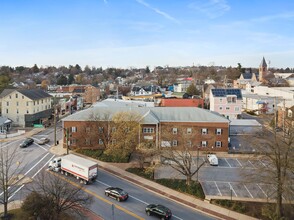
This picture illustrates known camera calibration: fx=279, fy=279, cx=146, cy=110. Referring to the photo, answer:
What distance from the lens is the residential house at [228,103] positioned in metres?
68.4

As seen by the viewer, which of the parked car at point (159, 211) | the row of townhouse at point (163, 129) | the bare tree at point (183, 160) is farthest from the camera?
the row of townhouse at point (163, 129)

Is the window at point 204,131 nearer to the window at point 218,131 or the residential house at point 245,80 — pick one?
the window at point 218,131

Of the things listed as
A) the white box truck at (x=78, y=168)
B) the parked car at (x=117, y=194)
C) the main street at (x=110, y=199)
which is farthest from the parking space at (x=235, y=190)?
the white box truck at (x=78, y=168)

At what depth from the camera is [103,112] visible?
4625 cm

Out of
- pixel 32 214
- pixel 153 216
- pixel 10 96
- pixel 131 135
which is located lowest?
pixel 153 216

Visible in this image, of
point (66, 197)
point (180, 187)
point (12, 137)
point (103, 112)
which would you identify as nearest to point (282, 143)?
point (180, 187)

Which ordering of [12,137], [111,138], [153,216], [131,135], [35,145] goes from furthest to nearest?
[12,137], [35,145], [111,138], [131,135], [153,216]

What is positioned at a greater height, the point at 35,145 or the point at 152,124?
the point at 152,124

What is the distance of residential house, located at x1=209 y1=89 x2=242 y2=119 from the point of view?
68.4m

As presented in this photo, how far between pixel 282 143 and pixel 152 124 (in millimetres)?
21881

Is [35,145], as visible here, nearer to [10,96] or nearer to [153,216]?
[10,96]

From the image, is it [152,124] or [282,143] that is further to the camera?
[152,124]

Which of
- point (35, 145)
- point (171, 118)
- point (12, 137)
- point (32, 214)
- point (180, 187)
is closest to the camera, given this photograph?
Result: point (32, 214)

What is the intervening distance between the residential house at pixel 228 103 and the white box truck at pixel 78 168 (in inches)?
1720
